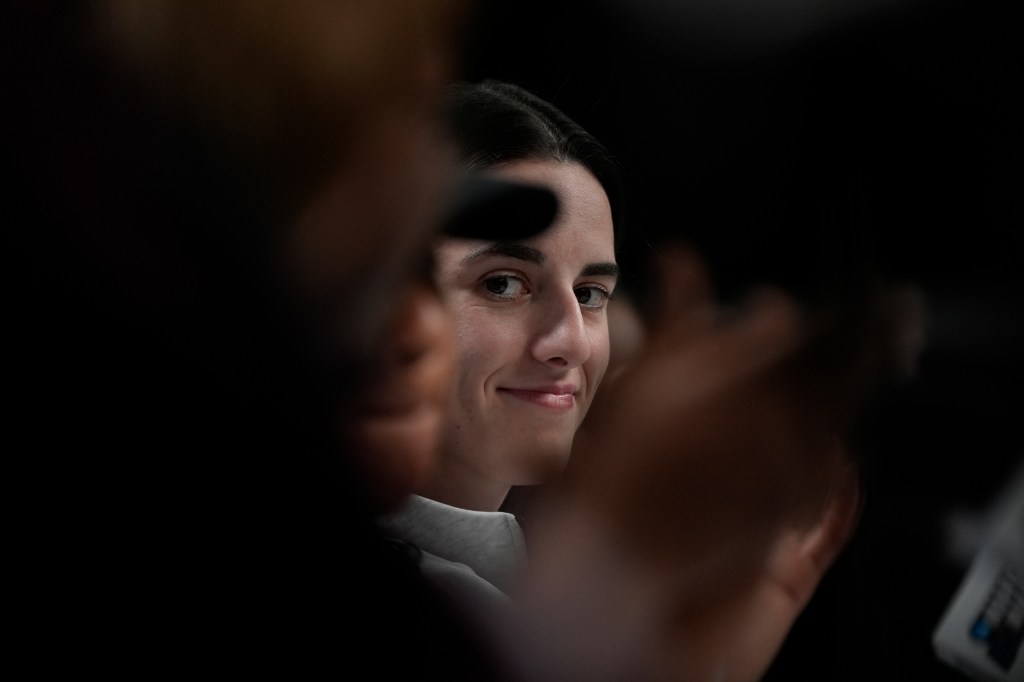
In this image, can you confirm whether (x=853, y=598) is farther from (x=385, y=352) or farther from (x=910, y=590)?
(x=385, y=352)

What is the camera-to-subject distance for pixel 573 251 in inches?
20.7

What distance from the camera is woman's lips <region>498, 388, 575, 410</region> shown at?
0.53 meters

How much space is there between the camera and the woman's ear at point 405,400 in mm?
466

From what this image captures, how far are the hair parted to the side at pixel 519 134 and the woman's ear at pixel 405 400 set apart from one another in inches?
3.6

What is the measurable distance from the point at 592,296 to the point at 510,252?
0.21 ft

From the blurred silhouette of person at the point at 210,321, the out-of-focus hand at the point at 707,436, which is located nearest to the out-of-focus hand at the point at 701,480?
the out-of-focus hand at the point at 707,436

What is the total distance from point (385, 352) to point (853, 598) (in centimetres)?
44

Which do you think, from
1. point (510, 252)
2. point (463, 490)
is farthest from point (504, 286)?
point (463, 490)

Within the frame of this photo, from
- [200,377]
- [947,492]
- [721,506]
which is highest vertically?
[947,492]

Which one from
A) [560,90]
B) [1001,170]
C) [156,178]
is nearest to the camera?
[156,178]

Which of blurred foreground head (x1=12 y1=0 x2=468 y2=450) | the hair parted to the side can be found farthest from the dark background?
blurred foreground head (x1=12 y1=0 x2=468 y2=450)

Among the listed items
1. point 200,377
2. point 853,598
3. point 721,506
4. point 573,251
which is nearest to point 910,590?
point 853,598

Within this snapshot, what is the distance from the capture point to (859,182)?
60cm

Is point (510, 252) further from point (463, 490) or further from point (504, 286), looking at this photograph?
point (463, 490)
